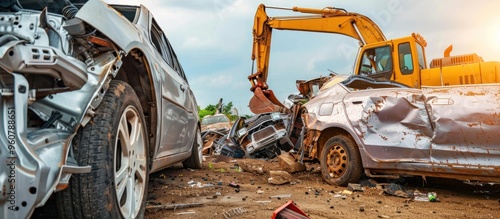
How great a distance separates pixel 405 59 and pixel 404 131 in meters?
4.15

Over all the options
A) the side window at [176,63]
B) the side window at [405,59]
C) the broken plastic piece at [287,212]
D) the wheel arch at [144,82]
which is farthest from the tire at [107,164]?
the side window at [405,59]

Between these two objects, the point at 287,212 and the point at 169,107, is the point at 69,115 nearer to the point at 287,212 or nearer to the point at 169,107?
the point at 287,212

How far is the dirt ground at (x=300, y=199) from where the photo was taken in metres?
3.73

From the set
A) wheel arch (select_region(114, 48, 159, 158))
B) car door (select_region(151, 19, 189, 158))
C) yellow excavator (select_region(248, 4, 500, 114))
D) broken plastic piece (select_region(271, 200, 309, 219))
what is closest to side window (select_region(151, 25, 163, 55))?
car door (select_region(151, 19, 189, 158))

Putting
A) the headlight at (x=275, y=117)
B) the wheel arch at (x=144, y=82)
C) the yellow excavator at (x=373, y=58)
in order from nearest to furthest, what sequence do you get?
the wheel arch at (x=144, y=82) → the yellow excavator at (x=373, y=58) → the headlight at (x=275, y=117)

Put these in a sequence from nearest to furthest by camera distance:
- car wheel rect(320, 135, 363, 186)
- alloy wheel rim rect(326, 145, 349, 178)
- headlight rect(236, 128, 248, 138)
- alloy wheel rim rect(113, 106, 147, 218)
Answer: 1. alloy wheel rim rect(113, 106, 147, 218)
2. car wheel rect(320, 135, 363, 186)
3. alloy wheel rim rect(326, 145, 349, 178)
4. headlight rect(236, 128, 248, 138)

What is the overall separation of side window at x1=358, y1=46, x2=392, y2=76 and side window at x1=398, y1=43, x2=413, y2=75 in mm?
256

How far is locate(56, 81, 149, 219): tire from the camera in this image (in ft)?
7.29

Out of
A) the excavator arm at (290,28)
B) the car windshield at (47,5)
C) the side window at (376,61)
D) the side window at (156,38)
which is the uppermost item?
the excavator arm at (290,28)

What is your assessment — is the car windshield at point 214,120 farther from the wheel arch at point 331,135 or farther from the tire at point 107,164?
the tire at point 107,164

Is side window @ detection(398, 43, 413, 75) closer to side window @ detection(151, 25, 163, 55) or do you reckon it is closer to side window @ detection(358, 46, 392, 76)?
side window @ detection(358, 46, 392, 76)

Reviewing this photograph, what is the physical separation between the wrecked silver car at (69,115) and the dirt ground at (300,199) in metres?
0.95

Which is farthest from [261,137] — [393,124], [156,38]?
[156,38]

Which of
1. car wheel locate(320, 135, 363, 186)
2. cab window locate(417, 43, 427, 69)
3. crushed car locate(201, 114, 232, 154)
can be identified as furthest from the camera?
crushed car locate(201, 114, 232, 154)
